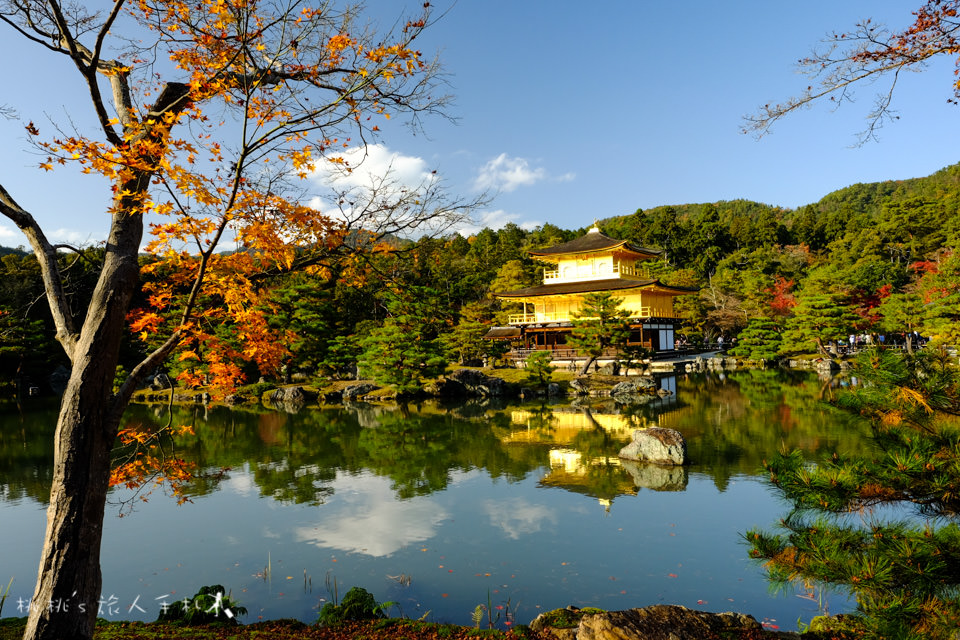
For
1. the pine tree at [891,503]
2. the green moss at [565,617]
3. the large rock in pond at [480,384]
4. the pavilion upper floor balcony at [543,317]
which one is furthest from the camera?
the pavilion upper floor balcony at [543,317]

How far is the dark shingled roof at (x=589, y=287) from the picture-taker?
27.0 m

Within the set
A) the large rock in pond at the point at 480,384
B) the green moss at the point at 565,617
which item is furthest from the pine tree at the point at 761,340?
the green moss at the point at 565,617

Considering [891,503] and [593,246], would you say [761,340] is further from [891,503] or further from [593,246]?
[891,503]

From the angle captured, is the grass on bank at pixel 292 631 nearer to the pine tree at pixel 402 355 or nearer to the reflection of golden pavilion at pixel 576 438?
the reflection of golden pavilion at pixel 576 438

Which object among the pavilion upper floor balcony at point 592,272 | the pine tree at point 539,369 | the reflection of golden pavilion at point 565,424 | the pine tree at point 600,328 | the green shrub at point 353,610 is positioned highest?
the pavilion upper floor balcony at point 592,272

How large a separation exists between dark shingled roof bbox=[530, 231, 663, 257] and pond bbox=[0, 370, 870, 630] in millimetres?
16426

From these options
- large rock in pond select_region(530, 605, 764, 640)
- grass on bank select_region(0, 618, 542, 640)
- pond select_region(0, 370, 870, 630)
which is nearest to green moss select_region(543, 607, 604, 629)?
large rock in pond select_region(530, 605, 764, 640)

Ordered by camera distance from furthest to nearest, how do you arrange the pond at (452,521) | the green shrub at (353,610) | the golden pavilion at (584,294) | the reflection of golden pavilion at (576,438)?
1. the golden pavilion at (584,294)
2. the reflection of golden pavilion at (576,438)
3. the pond at (452,521)
4. the green shrub at (353,610)

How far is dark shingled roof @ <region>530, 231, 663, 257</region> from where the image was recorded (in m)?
28.9

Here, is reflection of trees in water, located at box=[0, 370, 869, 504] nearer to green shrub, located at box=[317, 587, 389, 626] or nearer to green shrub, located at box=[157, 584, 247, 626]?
green shrub, located at box=[157, 584, 247, 626]

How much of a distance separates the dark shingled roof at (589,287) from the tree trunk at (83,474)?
2500 centimetres

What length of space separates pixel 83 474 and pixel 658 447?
8.53m

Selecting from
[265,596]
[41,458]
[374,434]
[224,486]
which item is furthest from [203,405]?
[265,596]

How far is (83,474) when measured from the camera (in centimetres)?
299
